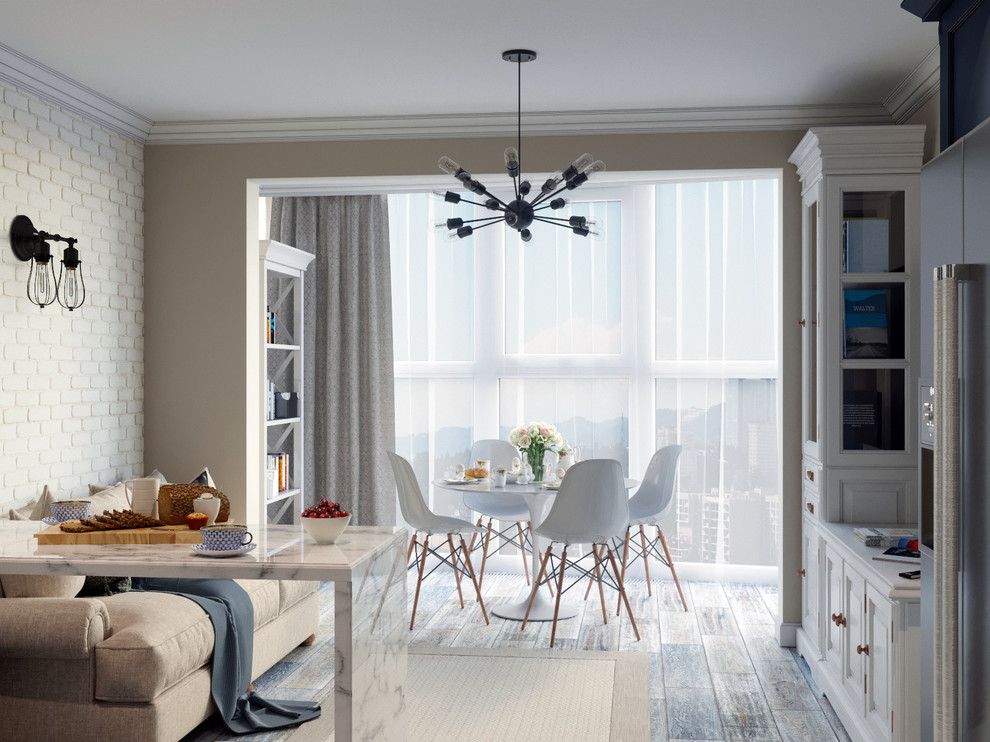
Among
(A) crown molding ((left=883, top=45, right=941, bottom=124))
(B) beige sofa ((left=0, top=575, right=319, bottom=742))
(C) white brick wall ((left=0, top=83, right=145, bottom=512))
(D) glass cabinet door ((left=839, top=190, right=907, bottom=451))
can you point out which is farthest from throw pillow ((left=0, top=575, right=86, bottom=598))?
(A) crown molding ((left=883, top=45, right=941, bottom=124))

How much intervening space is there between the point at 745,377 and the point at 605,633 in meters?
2.04

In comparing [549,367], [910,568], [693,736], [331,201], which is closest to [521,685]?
[693,736]

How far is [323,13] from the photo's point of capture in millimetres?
3404

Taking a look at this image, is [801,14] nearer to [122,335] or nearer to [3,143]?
[3,143]

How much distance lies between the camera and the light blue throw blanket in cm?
337

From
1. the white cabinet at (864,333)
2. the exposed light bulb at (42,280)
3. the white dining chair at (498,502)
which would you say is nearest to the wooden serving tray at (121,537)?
the exposed light bulb at (42,280)

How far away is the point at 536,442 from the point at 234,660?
7.53ft

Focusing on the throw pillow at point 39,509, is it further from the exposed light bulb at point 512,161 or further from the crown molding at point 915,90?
the crown molding at point 915,90

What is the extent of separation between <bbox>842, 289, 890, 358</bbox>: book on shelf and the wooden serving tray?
2859mm

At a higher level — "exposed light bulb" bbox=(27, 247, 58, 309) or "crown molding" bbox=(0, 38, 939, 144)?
"crown molding" bbox=(0, 38, 939, 144)

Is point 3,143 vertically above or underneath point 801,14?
underneath

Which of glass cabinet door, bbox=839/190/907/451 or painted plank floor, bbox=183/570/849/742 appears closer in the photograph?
painted plank floor, bbox=183/570/849/742

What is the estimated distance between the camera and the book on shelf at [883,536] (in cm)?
345

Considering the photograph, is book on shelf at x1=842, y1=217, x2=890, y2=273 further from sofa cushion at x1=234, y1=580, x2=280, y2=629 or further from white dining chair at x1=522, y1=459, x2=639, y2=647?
sofa cushion at x1=234, y1=580, x2=280, y2=629
